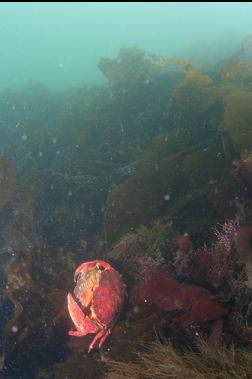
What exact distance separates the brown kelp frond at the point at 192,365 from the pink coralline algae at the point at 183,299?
0.82 ft

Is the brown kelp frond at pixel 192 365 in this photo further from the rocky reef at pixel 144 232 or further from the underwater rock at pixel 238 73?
the underwater rock at pixel 238 73

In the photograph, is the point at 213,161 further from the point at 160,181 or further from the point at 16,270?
the point at 16,270

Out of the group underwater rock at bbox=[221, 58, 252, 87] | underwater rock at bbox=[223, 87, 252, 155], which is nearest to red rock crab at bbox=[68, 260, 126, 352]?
underwater rock at bbox=[223, 87, 252, 155]

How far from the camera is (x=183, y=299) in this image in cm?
261

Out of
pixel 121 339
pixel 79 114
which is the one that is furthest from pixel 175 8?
pixel 121 339

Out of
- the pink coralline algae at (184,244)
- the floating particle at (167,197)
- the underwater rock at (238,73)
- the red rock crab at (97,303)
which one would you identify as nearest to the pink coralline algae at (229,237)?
the pink coralline algae at (184,244)

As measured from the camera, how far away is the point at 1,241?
5512 millimetres

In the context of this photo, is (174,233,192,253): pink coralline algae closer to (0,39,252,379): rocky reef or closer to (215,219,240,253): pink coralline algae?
(0,39,252,379): rocky reef

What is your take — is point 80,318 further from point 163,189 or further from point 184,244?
point 163,189

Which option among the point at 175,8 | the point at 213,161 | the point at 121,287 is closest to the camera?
the point at 121,287

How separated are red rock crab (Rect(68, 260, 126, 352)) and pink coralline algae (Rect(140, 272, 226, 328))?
1.48ft

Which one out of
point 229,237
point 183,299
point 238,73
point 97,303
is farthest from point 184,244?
point 238,73

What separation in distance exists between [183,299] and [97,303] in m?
0.78

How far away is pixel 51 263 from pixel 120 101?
496 centimetres
